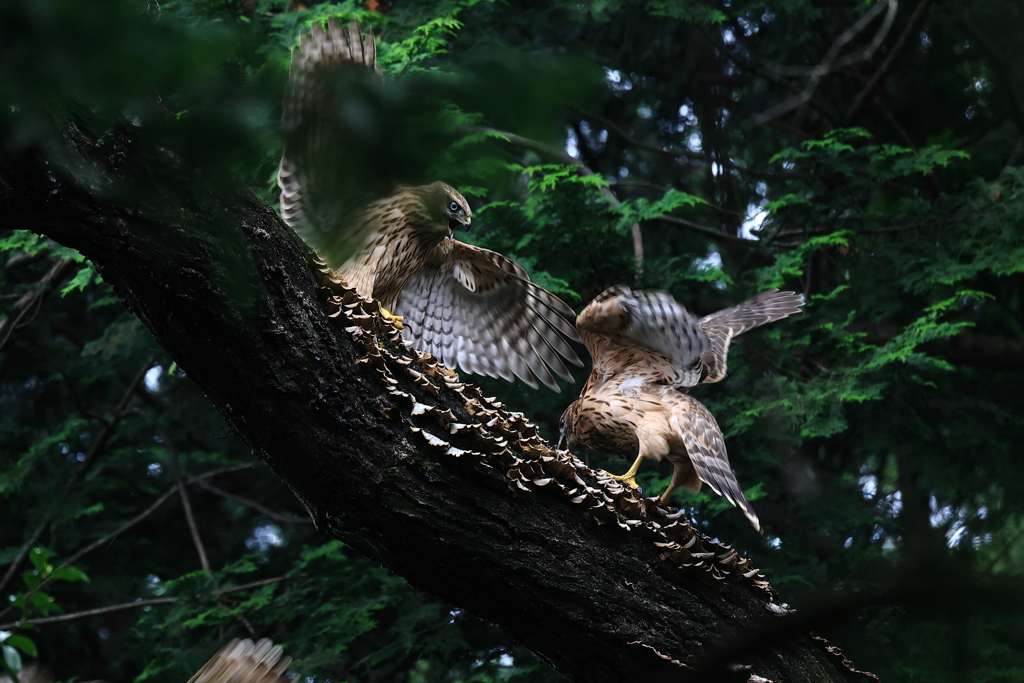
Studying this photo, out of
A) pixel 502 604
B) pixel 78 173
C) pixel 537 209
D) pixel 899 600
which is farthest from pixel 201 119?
pixel 537 209

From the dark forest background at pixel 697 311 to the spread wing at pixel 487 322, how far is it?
204mm

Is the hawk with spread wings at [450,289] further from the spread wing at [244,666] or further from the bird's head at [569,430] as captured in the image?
the spread wing at [244,666]

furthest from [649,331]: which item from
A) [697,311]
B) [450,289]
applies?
[697,311]

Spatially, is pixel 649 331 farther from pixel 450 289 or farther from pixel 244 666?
pixel 244 666

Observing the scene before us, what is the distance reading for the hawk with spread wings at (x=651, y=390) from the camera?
3043 millimetres

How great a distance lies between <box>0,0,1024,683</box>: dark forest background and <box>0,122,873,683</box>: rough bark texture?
276 mm

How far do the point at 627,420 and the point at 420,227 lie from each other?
1291 mm

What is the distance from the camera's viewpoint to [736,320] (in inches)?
153

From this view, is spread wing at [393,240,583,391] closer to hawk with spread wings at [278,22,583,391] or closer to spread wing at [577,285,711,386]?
hawk with spread wings at [278,22,583,391]

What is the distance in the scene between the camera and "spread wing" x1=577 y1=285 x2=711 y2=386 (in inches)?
124

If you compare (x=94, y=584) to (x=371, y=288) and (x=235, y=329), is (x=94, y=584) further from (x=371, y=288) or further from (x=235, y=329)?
(x=235, y=329)

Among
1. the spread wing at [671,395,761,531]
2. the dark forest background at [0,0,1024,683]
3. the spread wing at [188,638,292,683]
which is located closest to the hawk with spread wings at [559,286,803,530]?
the spread wing at [671,395,761,531]

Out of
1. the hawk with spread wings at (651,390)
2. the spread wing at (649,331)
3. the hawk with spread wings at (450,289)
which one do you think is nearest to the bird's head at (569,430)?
the hawk with spread wings at (651,390)

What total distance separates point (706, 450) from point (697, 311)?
8.35 ft
